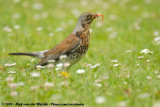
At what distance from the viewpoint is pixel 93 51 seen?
853 cm

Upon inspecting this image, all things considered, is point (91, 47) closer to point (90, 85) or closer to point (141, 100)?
point (90, 85)

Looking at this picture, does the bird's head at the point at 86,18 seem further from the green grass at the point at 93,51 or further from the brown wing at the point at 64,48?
the green grass at the point at 93,51

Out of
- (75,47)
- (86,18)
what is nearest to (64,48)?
(75,47)

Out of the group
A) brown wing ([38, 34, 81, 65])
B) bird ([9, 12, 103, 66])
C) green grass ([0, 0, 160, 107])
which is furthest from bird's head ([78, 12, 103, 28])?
green grass ([0, 0, 160, 107])

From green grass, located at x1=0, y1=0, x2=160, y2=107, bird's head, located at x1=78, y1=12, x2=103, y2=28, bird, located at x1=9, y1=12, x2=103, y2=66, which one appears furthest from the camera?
bird's head, located at x1=78, y1=12, x2=103, y2=28

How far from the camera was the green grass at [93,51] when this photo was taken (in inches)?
160

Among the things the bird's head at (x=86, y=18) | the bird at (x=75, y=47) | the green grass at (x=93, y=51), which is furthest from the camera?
the bird's head at (x=86, y=18)

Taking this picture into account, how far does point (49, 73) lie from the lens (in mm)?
5434

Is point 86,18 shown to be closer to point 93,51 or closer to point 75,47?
point 75,47

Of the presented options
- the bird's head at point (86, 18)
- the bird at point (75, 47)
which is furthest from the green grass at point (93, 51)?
the bird's head at point (86, 18)

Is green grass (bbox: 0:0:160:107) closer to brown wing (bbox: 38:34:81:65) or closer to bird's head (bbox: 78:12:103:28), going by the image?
brown wing (bbox: 38:34:81:65)

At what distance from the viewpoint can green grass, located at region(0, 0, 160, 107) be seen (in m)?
4.06

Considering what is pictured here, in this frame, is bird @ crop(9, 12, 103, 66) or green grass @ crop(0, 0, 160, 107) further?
bird @ crop(9, 12, 103, 66)

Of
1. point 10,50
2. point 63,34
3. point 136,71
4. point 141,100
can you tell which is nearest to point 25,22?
point 63,34
